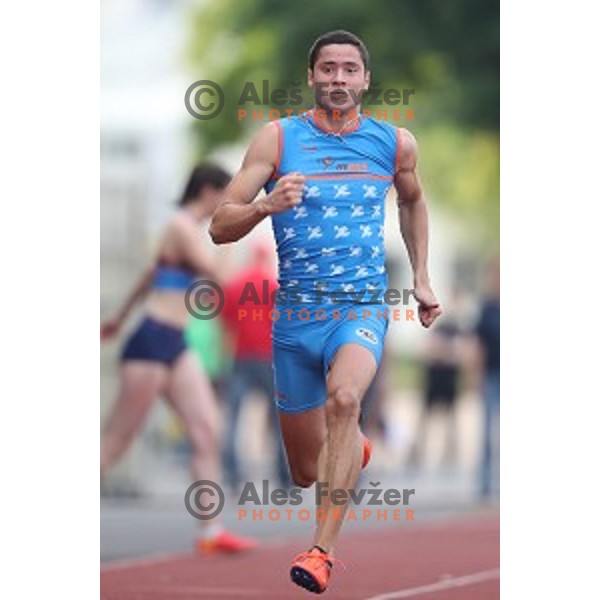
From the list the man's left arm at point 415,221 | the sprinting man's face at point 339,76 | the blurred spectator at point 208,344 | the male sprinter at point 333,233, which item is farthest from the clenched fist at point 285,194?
the blurred spectator at point 208,344

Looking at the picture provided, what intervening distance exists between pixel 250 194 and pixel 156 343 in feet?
13.9

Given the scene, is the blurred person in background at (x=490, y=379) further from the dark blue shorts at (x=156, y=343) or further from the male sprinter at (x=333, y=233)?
the male sprinter at (x=333, y=233)

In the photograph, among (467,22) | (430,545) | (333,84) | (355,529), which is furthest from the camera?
(467,22)

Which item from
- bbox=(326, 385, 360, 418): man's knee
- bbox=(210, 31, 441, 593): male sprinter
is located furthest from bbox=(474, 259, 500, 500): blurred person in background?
bbox=(326, 385, 360, 418): man's knee

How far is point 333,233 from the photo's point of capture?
35.3 feet

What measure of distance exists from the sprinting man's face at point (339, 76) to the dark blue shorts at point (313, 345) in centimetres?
98

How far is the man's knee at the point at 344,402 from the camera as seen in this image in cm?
1041

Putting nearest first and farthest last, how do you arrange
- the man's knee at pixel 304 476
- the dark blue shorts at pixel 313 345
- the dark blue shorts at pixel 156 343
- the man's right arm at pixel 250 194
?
the man's right arm at pixel 250 194
the dark blue shorts at pixel 313 345
the man's knee at pixel 304 476
the dark blue shorts at pixel 156 343

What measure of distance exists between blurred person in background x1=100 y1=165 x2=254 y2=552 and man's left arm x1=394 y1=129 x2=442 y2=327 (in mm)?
3725

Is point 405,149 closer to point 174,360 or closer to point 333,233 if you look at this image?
point 333,233
